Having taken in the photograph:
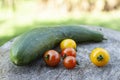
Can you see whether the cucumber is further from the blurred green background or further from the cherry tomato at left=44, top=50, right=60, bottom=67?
the blurred green background

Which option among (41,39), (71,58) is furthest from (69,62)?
(41,39)

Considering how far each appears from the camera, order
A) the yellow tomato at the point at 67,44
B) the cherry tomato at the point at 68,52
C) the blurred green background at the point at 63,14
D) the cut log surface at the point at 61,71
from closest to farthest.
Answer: the cut log surface at the point at 61,71 < the cherry tomato at the point at 68,52 < the yellow tomato at the point at 67,44 < the blurred green background at the point at 63,14

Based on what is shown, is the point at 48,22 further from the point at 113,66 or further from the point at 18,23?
the point at 113,66

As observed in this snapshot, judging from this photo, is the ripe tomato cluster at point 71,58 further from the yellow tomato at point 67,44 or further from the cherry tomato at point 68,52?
the yellow tomato at point 67,44

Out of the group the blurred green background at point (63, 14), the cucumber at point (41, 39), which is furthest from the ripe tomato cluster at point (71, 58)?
the blurred green background at point (63, 14)

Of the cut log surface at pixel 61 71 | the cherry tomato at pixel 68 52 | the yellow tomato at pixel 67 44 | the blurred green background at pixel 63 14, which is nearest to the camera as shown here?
the cut log surface at pixel 61 71

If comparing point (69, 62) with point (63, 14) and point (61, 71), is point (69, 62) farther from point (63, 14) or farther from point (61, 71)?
point (63, 14)
